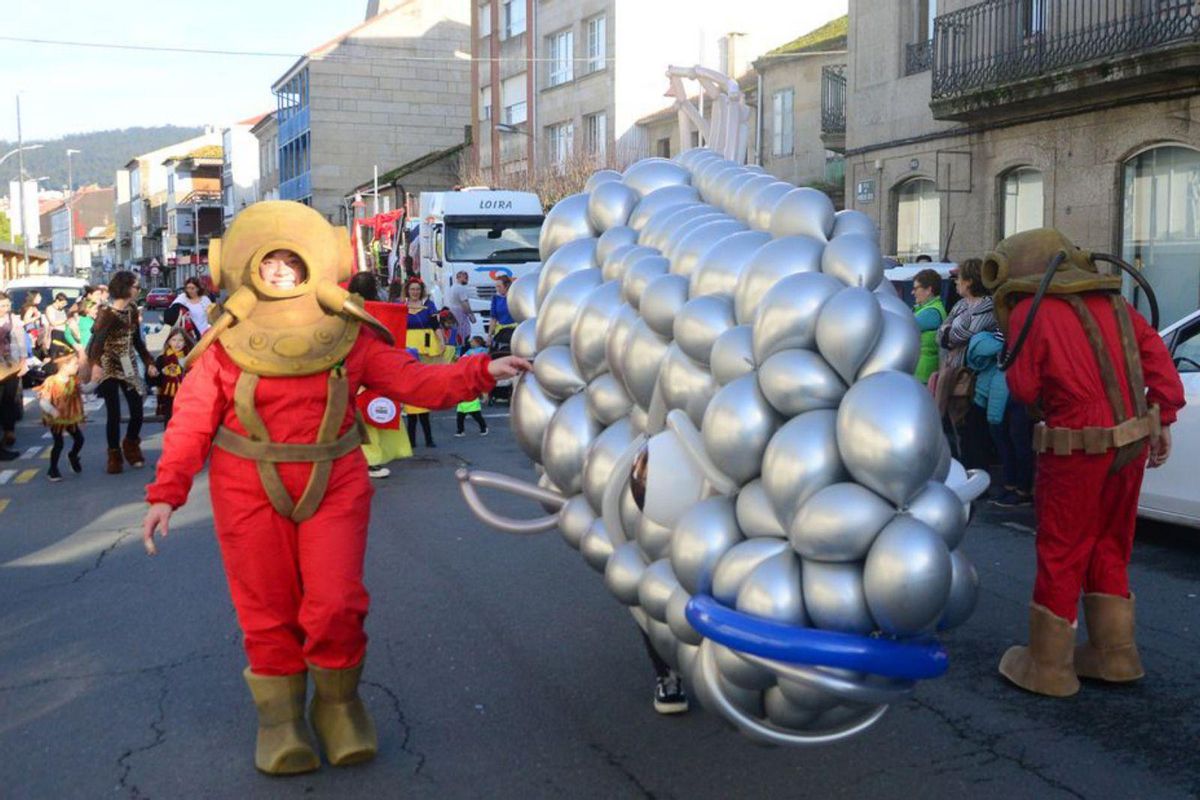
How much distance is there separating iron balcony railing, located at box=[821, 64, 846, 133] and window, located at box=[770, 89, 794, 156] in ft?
10.3

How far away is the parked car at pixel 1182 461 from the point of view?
7.50 meters

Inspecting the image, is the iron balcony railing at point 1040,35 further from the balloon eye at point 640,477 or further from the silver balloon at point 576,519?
the balloon eye at point 640,477

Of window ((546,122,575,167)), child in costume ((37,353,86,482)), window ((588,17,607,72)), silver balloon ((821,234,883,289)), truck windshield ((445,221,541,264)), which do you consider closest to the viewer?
silver balloon ((821,234,883,289))

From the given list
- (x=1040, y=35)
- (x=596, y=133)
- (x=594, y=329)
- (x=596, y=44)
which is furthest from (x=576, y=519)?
(x=596, y=44)

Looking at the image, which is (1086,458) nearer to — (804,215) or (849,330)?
(804,215)

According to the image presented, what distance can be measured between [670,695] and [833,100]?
24.4m

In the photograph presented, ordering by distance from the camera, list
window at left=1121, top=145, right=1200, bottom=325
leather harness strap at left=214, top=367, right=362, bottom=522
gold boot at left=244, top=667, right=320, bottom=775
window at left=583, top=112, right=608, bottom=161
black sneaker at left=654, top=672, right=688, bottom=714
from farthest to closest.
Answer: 1. window at left=583, top=112, right=608, bottom=161
2. window at left=1121, top=145, right=1200, bottom=325
3. black sneaker at left=654, top=672, right=688, bottom=714
4. gold boot at left=244, top=667, right=320, bottom=775
5. leather harness strap at left=214, top=367, right=362, bottom=522

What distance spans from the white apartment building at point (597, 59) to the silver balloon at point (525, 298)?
1252 inches

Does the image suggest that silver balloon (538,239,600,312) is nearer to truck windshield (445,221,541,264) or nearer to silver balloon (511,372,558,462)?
silver balloon (511,372,558,462)

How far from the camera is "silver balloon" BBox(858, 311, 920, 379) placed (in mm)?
3225

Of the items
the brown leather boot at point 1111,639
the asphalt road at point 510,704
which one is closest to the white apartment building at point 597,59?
the asphalt road at point 510,704

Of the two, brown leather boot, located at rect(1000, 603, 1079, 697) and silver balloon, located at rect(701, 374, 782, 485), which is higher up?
silver balloon, located at rect(701, 374, 782, 485)

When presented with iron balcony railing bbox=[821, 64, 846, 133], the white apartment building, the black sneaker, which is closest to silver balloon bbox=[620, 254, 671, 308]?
the black sneaker

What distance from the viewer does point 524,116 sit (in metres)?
44.6
